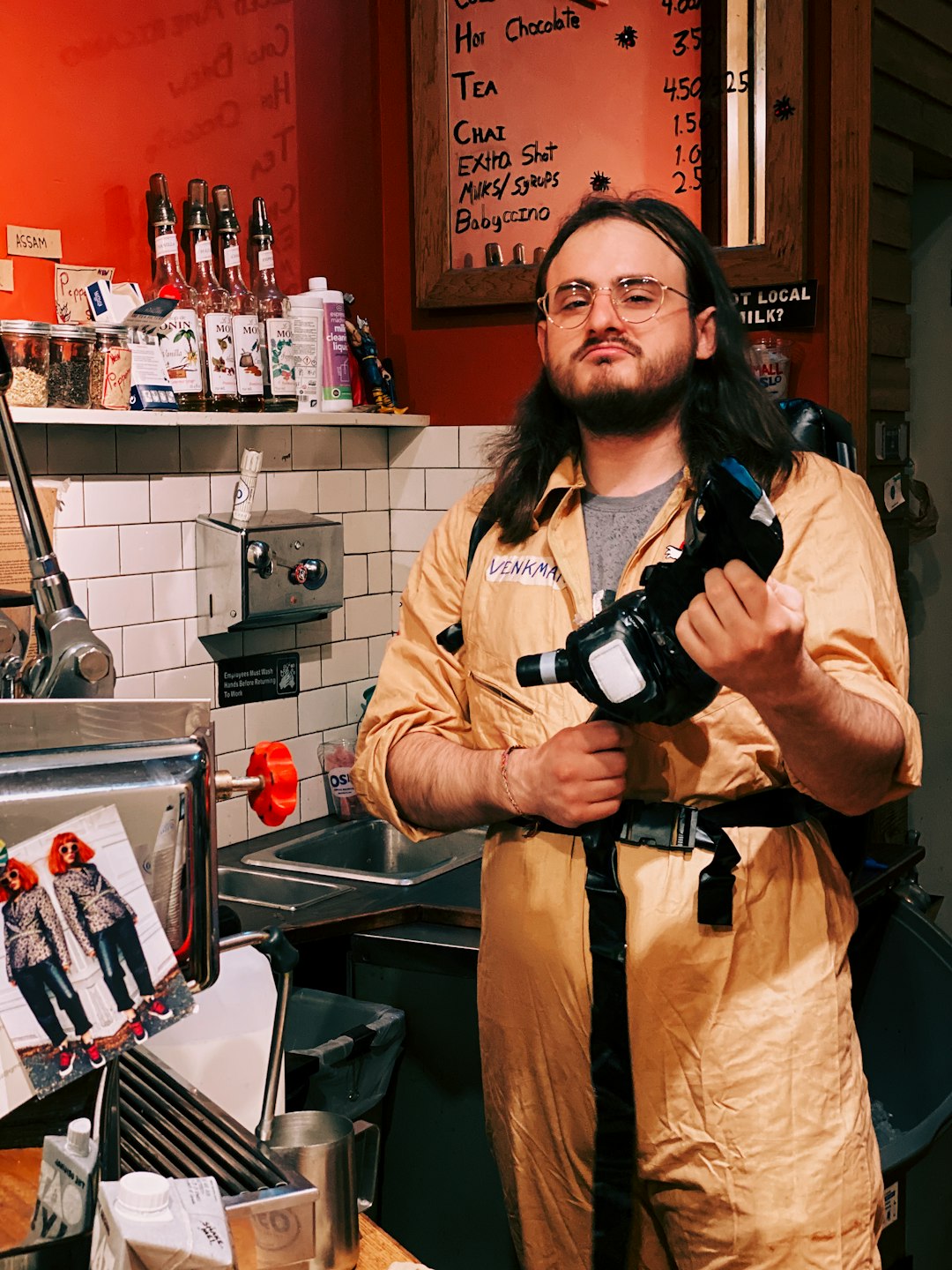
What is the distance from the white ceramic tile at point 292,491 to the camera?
3.11 metres

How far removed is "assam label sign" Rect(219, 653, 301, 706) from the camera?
3023 mm

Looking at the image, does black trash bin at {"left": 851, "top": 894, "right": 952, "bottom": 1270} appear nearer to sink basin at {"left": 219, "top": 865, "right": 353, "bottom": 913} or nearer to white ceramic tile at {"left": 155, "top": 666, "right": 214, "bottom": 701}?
sink basin at {"left": 219, "top": 865, "right": 353, "bottom": 913}

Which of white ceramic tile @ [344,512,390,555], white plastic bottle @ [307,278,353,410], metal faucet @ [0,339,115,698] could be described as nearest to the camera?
metal faucet @ [0,339,115,698]

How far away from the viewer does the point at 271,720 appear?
314 cm

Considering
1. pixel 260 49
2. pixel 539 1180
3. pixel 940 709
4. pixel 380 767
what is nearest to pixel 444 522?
pixel 380 767

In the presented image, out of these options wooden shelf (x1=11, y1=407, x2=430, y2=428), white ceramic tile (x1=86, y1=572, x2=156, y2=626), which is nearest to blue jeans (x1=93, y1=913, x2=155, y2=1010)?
wooden shelf (x1=11, y1=407, x2=430, y2=428)

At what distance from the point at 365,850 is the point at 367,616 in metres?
0.61

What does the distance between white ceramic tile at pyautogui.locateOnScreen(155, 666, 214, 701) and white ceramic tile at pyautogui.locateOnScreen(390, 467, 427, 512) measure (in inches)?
30.9

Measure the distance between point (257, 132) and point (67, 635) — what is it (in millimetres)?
2312

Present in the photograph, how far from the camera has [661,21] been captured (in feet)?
10.3

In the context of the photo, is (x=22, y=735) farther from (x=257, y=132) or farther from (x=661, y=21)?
(x=661, y=21)

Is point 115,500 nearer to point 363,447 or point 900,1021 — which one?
point 363,447

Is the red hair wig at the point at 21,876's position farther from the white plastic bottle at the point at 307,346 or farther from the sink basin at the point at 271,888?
the white plastic bottle at the point at 307,346

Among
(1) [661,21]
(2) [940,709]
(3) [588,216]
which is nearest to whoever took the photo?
(3) [588,216]
